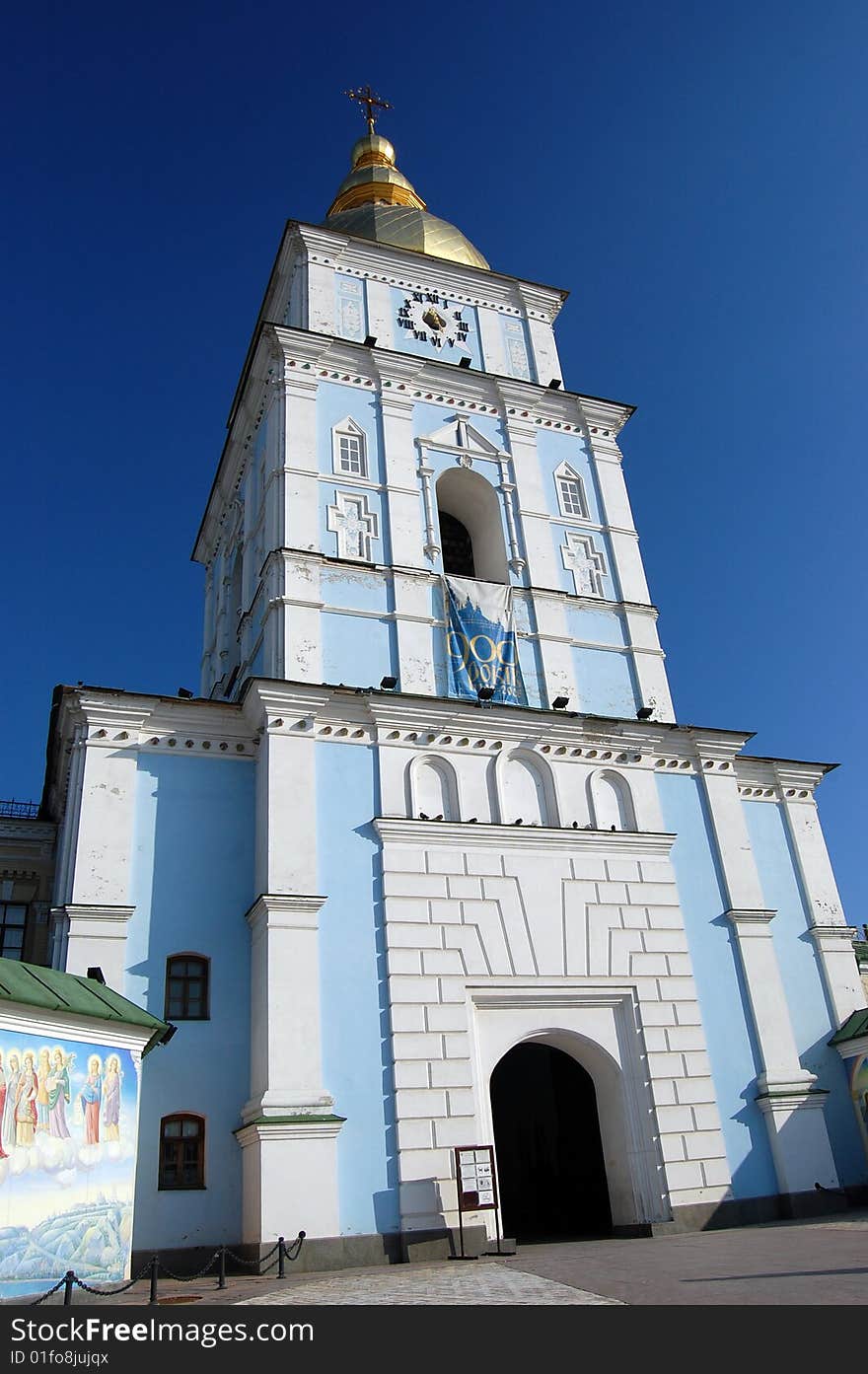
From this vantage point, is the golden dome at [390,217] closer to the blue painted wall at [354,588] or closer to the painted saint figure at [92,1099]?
the blue painted wall at [354,588]

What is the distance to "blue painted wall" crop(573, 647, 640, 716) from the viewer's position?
1980 centimetres

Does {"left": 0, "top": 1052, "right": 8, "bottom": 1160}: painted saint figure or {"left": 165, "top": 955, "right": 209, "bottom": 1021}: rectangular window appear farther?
{"left": 165, "top": 955, "right": 209, "bottom": 1021}: rectangular window

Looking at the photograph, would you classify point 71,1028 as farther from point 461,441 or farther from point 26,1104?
point 461,441

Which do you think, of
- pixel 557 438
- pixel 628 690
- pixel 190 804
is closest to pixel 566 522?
pixel 557 438

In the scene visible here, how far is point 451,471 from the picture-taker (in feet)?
71.1

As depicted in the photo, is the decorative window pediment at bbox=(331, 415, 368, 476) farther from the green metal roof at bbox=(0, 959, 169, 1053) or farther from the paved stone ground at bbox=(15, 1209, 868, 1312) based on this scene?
the paved stone ground at bbox=(15, 1209, 868, 1312)

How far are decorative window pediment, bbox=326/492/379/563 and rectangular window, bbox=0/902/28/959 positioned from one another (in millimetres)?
9991

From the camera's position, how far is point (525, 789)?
17.9 metres

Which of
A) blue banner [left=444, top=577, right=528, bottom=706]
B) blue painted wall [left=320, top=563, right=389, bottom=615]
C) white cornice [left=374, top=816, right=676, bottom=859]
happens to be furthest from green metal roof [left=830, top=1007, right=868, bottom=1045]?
blue painted wall [left=320, top=563, right=389, bottom=615]

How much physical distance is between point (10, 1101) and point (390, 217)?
22697mm

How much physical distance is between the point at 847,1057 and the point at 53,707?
50.7 feet

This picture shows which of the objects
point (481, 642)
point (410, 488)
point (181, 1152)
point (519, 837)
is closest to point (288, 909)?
point (181, 1152)

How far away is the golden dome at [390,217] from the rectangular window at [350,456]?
6479 mm
